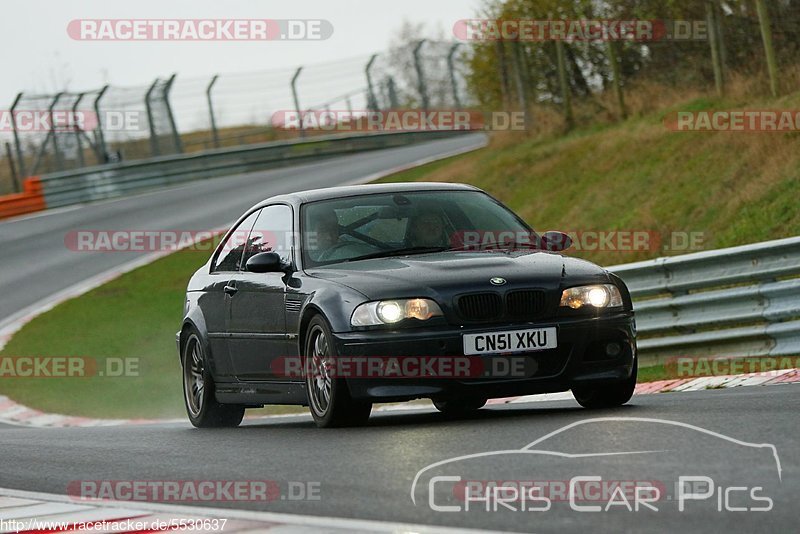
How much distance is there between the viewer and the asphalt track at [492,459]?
5059mm

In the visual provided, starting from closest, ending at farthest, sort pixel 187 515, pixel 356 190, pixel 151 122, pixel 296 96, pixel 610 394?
1. pixel 187 515
2. pixel 610 394
3. pixel 356 190
4. pixel 151 122
5. pixel 296 96

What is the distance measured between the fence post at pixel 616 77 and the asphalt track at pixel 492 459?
44.7 ft

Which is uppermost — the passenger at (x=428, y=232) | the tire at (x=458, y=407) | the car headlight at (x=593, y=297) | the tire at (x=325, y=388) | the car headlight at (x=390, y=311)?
the passenger at (x=428, y=232)

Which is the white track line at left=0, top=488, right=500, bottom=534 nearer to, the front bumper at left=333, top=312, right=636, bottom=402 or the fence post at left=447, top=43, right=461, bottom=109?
the front bumper at left=333, top=312, right=636, bottom=402

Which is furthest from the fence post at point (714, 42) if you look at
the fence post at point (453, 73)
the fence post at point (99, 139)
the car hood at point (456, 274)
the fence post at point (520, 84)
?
the fence post at point (453, 73)

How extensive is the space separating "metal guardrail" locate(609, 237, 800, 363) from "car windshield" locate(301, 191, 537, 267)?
2.59 m

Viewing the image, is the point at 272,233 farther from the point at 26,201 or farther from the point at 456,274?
the point at 26,201

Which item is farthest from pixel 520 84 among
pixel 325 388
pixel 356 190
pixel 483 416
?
pixel 325 388

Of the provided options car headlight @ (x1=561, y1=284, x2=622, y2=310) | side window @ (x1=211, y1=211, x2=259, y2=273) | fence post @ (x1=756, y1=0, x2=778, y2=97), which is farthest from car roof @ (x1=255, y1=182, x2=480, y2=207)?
fence post @ (x1=756, y1=0, x2=778, y2=97)

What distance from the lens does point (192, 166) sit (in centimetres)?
3841

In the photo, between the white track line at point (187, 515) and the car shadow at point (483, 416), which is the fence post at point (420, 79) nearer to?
the car shadow at point (483, 416)

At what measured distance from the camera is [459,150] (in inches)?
1438

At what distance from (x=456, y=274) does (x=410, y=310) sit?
0.36m

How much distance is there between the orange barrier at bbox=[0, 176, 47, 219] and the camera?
33.9 metres
